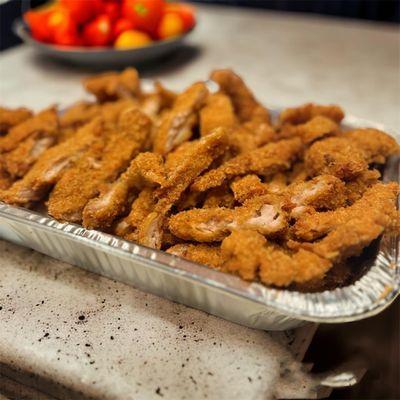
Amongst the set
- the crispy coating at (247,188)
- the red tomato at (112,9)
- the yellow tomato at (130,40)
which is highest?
the red tomato at (112,9)

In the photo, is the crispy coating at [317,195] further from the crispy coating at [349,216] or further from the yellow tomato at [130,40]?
the yellow tomato at [130,40]

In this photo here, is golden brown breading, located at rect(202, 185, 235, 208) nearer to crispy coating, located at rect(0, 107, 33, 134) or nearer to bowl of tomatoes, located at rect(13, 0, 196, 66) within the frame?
crispy coating, located at rect(0, 107, 33, 134)

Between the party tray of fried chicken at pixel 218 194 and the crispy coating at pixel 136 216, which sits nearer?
the party tray of fried chicken at pixel 218 194

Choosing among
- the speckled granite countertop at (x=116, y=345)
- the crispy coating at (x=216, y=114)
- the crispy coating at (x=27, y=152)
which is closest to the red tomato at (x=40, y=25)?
the crispy coating at (x=27, y=152)

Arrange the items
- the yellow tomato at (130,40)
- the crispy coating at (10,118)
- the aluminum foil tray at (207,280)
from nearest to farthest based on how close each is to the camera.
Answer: the aluminum foil tray at (207,280)
the crispy coating at (10,118)
the yellow tomato at (130,40)

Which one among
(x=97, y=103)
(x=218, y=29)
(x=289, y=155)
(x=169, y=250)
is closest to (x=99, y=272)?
(x=169, y=250)

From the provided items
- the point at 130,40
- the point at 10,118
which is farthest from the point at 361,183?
the point at 130,40

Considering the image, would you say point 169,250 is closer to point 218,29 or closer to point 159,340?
point 159,340

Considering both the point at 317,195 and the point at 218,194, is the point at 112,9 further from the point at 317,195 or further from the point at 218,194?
the point at 317,195
